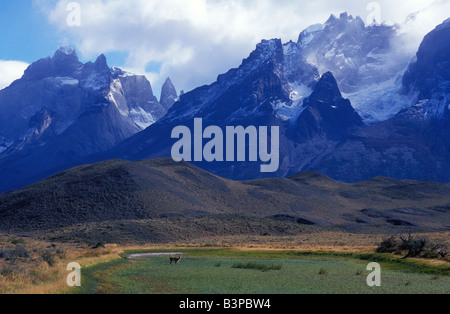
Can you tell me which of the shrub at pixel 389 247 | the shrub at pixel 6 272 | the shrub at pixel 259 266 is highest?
the shrub at pixel 6 272

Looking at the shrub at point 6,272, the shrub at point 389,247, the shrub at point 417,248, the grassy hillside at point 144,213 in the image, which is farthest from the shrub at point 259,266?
the grassy hillside at point 144,213

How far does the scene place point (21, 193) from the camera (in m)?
165

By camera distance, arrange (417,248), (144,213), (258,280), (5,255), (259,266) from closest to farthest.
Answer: (258,280), (5,255), (259,266), (417,248), (144,213)

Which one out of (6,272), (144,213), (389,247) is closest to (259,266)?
(389,247)

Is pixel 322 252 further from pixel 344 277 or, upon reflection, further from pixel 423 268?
pixel 344 277

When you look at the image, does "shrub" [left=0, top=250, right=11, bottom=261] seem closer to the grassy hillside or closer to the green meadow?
the green meadow

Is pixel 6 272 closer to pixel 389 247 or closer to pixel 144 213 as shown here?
pixel 389 247

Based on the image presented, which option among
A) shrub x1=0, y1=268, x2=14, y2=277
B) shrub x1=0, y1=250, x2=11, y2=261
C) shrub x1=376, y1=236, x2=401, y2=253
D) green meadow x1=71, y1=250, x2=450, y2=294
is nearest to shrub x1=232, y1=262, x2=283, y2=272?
green meadow x1=71, y1=250, x2=450, y2=294

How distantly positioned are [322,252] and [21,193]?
385ft

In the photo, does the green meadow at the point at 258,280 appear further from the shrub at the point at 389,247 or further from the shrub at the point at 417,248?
the shrub at the point at 389,247

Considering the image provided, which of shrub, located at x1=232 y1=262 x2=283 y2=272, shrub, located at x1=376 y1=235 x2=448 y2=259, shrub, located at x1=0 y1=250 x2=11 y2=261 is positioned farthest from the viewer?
shrub, located at x1=376 y1=235 x2=448 y2=259

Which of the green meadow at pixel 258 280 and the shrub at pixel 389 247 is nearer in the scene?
the green meadow at pixel 258 280
